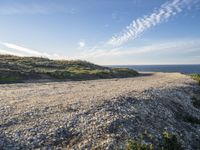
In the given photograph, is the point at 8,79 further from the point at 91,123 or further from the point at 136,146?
the point at 136,146

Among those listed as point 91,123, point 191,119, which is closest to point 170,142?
point 91,123

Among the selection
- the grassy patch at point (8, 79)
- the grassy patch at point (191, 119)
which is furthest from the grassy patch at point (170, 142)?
the grassy patch at point (8, 79)

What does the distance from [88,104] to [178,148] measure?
806 centimetres

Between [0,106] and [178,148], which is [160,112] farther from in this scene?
[0,106]

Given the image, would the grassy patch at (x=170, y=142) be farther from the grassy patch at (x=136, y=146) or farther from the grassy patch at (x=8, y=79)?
the grassy patch at (x=8, y=79)

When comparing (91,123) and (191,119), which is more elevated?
(91,123)

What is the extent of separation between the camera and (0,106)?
23266mm

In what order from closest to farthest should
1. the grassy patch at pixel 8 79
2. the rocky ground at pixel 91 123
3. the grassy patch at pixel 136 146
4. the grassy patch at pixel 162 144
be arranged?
1. the grassy patch at pixel 136 146
2. the grassy patch at pixel 162 144
3. the rocky ground at pixel 91 123
4. the grassy patch at pixel 8 79

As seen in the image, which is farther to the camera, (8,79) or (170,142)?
(8,79)

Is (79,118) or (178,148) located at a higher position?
(79,118)

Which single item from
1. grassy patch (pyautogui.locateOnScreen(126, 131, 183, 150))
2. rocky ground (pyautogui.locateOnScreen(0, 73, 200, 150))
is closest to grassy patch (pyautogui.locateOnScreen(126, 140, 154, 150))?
grassy patch (pyautogui.locateOnScreen(126, 131, 183, 150))

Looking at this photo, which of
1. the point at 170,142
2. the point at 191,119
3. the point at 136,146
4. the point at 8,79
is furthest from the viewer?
the point at 8,79

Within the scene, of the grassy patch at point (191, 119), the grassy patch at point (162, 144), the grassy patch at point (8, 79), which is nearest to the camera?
the grassy patch at point (162, 144)

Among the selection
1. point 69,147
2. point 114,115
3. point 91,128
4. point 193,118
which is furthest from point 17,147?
point 193,118
